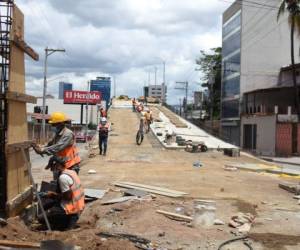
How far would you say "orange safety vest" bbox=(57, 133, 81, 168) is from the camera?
9227mm

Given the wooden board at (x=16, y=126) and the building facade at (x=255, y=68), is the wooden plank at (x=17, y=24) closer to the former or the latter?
the wooden board at (x=16, y=126)

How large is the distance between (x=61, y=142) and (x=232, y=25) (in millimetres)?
52361

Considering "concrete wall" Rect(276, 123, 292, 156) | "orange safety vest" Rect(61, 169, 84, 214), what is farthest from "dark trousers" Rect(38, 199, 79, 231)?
"concrete wall" Rect(276, 123, 292, 156)

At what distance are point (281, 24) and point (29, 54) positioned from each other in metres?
48.0

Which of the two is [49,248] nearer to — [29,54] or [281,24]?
[29,54]

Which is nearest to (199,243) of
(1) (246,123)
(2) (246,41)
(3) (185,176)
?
(3) (185,176)

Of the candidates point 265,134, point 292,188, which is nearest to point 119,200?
point 292,188

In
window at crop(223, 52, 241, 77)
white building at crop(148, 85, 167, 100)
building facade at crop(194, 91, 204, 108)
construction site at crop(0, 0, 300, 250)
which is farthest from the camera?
white building at crop(148, 85, 167, 100)

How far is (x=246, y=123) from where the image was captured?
52.2 meters

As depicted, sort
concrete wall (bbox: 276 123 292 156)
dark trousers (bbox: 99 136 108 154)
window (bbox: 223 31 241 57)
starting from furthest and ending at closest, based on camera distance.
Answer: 1. window (bbox: 223 31 241 57)
2. concrete wall (bbox: 276 123 292 156)
3. dark trousers (bbox: 99 136 108 154)

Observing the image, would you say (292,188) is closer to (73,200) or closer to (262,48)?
(73,200)

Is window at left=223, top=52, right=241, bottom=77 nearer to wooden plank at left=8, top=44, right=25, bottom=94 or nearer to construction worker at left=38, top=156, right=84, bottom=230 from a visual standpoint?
wooden plank at left=8, top=44, right=25, bottom=94

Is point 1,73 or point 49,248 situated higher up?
point 1,73

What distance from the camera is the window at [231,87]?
184 feet
